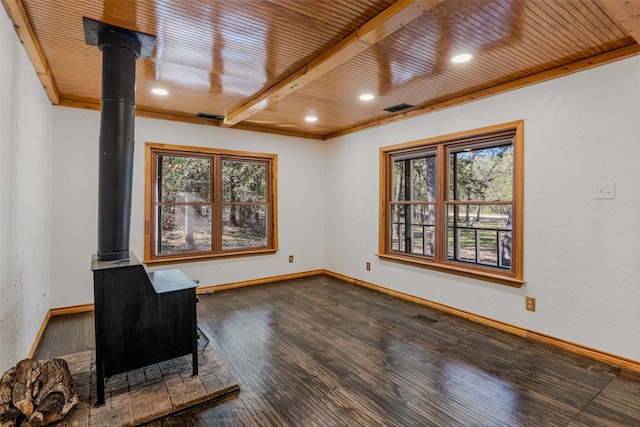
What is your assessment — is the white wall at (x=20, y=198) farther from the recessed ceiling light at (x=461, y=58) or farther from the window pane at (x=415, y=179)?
the window pane at (x=415, y=179)

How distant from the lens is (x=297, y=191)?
556cm

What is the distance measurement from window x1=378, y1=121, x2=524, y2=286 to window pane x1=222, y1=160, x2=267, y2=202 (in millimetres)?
1884

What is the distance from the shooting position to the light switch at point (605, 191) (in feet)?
8.63

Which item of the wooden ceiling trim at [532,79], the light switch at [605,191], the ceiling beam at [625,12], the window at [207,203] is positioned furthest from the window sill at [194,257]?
the ceiling beam at [625,12]

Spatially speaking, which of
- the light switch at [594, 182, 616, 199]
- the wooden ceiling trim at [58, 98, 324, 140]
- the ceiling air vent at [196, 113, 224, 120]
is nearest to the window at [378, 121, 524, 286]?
the light switch at [594, 182, 616, 199]

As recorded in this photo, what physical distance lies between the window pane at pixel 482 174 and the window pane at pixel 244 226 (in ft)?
9.35

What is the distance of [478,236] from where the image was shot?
4363mm

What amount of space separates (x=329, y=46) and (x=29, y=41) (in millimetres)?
2047

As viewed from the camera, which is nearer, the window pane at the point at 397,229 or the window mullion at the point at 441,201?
the window mullion at the point at 441,201

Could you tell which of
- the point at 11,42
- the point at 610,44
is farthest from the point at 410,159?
the point at 11,42

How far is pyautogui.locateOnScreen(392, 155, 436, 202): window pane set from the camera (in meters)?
4.30

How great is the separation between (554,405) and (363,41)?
261 cm

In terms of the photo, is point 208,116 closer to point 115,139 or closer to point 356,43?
point 115,139

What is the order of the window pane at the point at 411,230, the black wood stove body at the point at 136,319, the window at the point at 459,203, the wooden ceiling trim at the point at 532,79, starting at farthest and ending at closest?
the window pane at the point at 411,230
the window at the point at 459,203
the wooden ceiling trim at the point at 532,79
the black wood stove body at the point at 136,319
